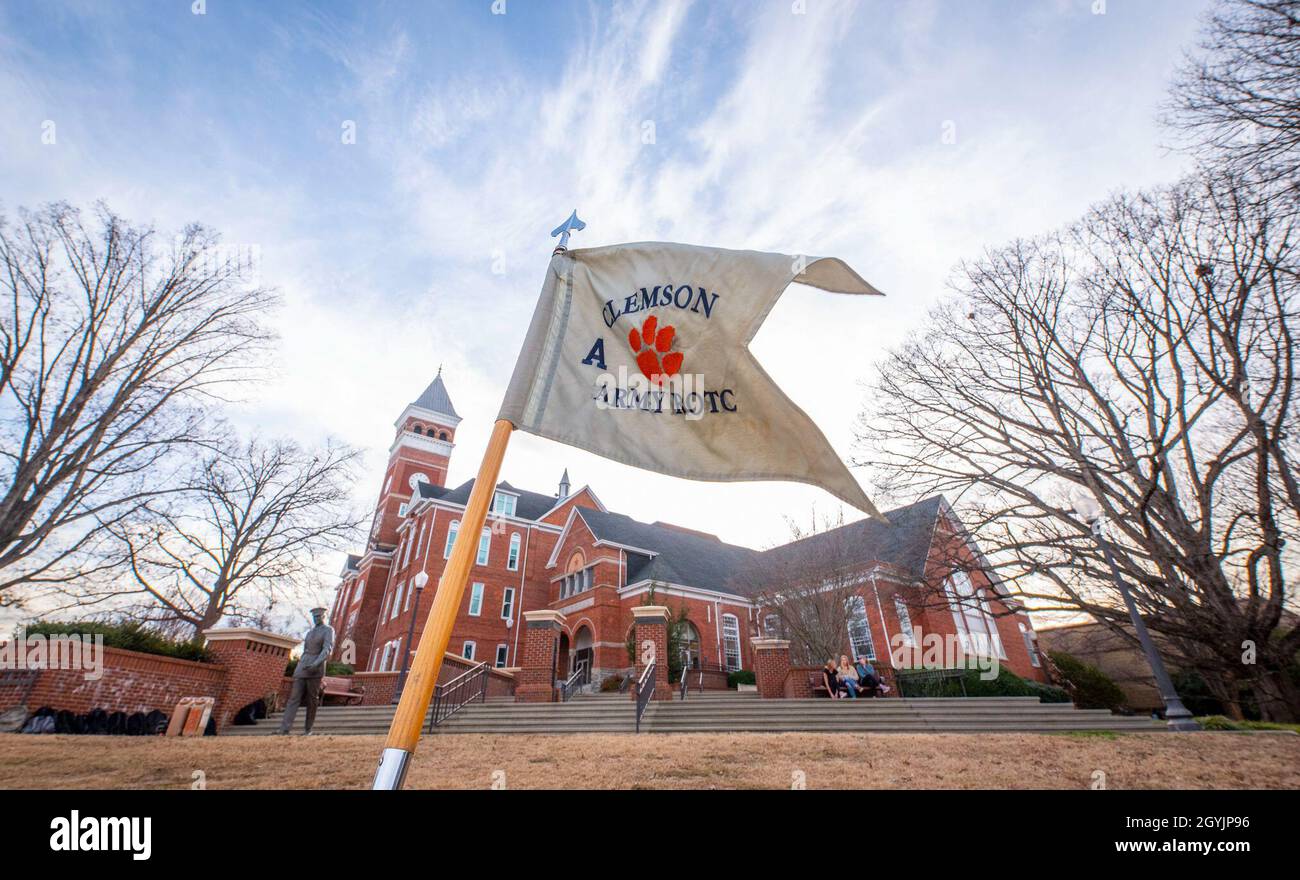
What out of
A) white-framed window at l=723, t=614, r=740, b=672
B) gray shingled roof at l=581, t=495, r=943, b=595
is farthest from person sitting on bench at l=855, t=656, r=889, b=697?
white-framed window at l=723, t=614, r=740, b=672

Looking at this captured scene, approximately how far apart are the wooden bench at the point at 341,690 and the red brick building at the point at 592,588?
3400 millimetres

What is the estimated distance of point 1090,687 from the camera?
24.7m

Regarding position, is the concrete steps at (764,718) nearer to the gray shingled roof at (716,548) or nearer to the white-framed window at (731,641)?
the gray shingled roof at (716,548)

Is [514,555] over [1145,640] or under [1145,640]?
over

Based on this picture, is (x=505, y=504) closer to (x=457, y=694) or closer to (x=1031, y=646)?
(x=457, y=694)

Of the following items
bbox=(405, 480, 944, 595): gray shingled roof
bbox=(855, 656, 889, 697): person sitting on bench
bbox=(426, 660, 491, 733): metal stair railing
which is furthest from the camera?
bbox=(405, 480, 944, 595): gray shingled roof

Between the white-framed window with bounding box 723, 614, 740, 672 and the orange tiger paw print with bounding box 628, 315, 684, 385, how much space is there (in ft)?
92.6

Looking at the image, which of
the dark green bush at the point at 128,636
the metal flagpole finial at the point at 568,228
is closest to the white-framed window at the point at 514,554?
the dark green bush at the point at 128,636

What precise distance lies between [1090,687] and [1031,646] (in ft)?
15.5

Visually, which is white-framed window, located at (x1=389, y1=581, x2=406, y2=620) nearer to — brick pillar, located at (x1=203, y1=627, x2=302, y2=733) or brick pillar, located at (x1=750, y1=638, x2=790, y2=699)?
brick pillar, located at (x1=203, y1=627, x2=302, y2=733)

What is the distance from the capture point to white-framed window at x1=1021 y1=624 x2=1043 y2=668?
28797 millimetres

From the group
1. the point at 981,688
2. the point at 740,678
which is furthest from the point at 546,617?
the point at 981,688
